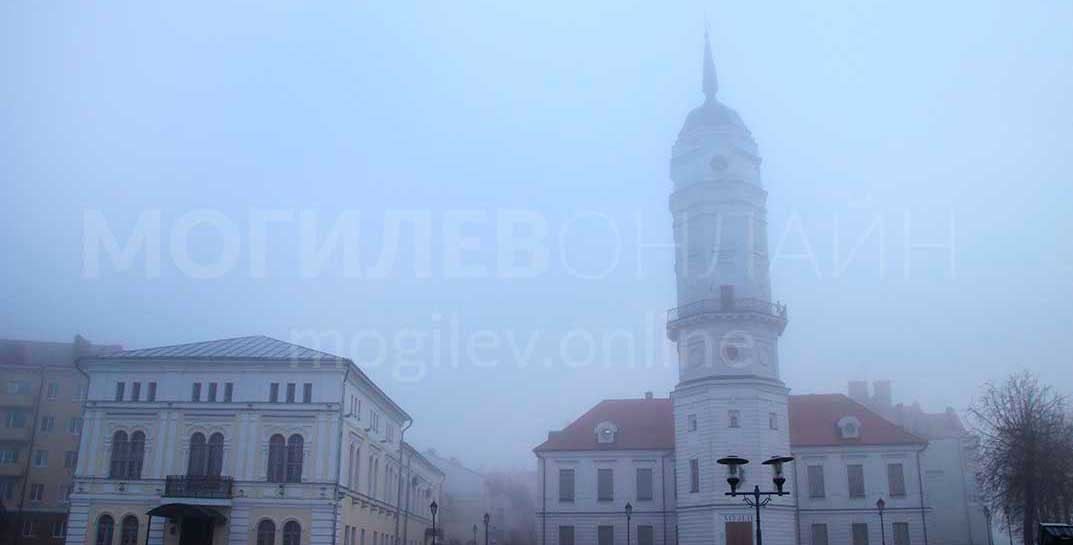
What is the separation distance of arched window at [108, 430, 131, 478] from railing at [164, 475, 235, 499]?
7.57 feet

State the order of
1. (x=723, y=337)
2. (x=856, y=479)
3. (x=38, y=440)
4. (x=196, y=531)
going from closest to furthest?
(x=196, y=531), (x=723, y=337), (x=856, y=479), (x=38, y=440)

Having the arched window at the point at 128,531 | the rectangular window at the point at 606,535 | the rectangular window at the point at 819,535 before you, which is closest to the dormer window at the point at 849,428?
the rectangular window at the point at 819,535

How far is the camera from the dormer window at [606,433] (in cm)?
5919

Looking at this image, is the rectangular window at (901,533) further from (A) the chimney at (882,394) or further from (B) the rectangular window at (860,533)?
(A) the chimney at (882,394)

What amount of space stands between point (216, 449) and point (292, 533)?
5286mm

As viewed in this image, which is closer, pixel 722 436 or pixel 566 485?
pixel 722 436

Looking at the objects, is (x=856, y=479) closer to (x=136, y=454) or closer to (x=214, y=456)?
(x=214, y=456)

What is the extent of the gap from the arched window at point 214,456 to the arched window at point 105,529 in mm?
4660

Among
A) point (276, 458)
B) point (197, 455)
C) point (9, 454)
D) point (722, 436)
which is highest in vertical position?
point (9, 454)

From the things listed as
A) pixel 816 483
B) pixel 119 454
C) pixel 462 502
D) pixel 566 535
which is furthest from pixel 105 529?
pixel 462 502

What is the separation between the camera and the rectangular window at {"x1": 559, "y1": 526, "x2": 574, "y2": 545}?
5741cm

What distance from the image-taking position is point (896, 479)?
5594cm

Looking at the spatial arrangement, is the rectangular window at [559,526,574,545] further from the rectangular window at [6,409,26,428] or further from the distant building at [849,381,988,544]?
the rectangular window at [6,409,26,428]

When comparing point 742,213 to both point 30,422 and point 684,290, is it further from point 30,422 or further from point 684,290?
point 30,422
